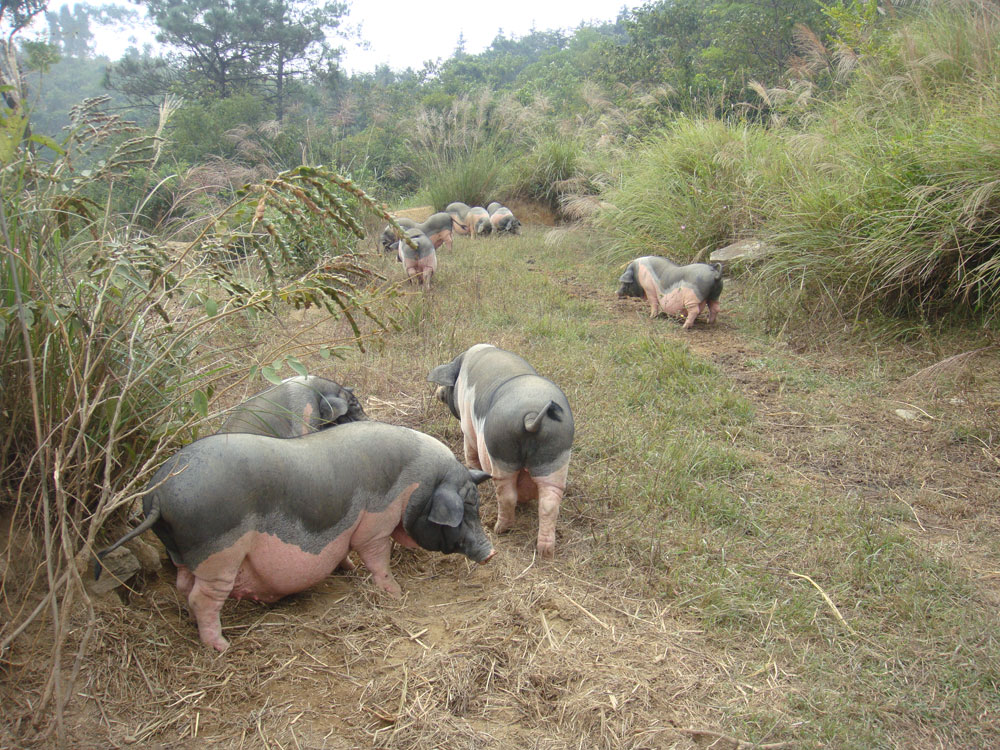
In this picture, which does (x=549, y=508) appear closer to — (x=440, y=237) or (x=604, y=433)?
(x=604, y=433)

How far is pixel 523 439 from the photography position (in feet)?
10.2

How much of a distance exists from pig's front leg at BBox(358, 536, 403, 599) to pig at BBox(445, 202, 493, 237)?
348 inches

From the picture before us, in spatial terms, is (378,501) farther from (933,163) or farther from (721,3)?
(721,3)

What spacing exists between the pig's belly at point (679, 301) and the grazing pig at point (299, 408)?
12.0 feet

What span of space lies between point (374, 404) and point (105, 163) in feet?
7.54

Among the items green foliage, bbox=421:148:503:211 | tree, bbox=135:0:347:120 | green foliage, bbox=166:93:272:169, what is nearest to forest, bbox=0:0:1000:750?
green foliage, bbox=166:93:272:169

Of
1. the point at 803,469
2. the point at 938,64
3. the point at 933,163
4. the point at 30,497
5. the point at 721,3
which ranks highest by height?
the point at 721,3

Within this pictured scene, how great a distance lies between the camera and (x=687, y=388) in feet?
16.0

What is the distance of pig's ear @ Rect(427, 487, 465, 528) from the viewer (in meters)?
2.74

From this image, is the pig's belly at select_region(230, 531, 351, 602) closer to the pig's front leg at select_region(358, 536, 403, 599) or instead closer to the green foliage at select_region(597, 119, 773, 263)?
the pig's front leg at select_region(358, 536, 403, 599)

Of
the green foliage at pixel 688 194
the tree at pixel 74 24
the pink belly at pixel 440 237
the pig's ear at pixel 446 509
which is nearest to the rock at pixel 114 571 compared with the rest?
the pig's ear at pixel 446 509

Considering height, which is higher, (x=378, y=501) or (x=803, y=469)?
(x=378, y=501)

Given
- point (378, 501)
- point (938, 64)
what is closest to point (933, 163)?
point (938, 64)

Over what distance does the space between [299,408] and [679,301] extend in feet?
13.5
